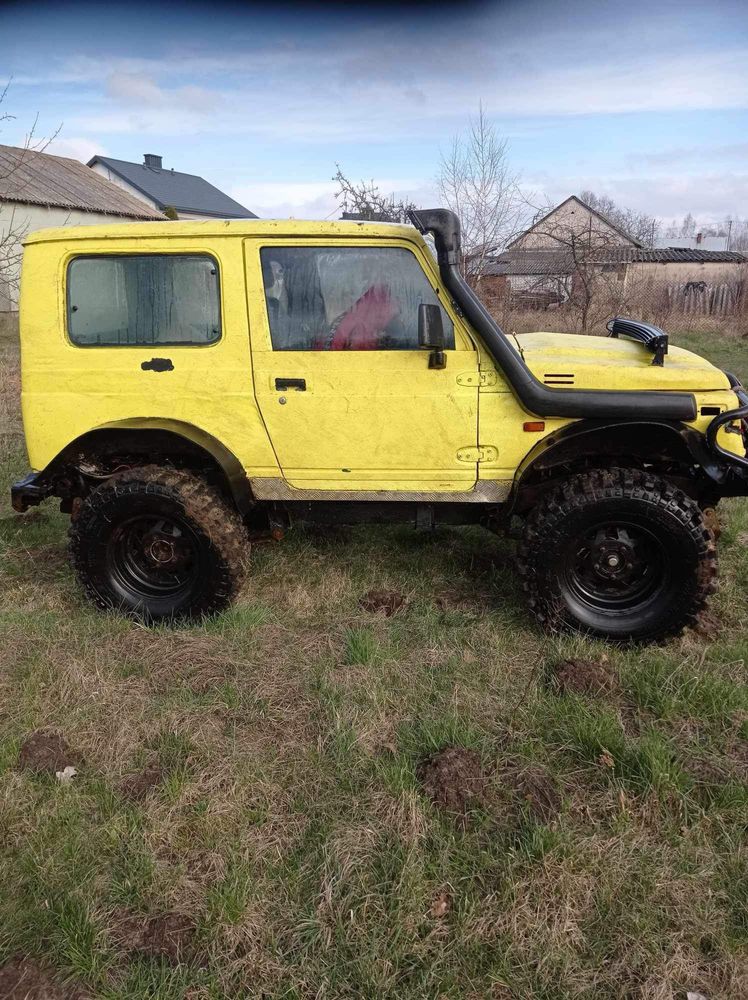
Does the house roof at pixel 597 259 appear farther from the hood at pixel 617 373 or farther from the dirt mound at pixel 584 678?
the dirt mound at pixel 584 678

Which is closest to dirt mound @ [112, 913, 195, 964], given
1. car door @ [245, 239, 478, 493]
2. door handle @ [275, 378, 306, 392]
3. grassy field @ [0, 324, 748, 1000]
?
grassy field @ [0, 324, 748, 1000]

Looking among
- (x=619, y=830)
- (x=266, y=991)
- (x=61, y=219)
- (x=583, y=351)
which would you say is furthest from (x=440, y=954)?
(x=61, y=219)

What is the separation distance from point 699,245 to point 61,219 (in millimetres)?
37755

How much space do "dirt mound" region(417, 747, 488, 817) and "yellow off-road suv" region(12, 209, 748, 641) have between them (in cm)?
109

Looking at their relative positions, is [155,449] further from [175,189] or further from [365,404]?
[175,189]

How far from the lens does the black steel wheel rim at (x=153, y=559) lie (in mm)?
3652

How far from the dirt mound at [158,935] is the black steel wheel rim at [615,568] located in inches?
88.6

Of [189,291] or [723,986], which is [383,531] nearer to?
[189,291]

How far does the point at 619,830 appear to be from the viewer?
7.56 ft

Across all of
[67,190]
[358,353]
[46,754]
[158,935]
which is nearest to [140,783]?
[46,754]

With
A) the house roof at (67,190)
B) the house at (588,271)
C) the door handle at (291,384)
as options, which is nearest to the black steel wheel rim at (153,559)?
the door handle at (291,384)

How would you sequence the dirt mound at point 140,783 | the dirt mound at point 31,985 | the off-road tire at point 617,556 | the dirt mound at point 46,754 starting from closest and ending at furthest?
the dirt mound at point 31,985
the dirt mound at point 140,783
the dirt mound at point 46,754
the off-road tire at point 617,556

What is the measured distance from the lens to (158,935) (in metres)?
2.01

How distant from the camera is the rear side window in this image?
10.9ft
